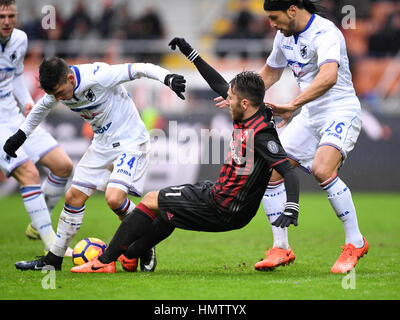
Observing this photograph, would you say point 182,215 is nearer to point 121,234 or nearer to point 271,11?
point 121,234

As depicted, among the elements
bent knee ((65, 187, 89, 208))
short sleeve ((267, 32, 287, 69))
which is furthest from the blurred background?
bent knee ((65, 187, 89, 208))

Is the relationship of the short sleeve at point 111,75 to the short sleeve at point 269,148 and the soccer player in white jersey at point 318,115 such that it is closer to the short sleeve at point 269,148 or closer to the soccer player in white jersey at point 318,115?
the soccer player in white jersey at point 318,115

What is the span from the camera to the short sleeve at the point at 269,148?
5.46 metres

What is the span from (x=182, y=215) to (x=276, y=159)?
3.13 feet

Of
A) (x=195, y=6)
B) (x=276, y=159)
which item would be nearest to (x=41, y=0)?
(x=195, y=6)

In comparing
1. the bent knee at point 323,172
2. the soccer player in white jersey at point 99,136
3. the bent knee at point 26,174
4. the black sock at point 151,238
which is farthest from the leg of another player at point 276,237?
the bent knee at point 26,174

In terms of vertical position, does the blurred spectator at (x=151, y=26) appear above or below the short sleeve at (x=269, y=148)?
above

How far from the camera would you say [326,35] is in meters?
6.39

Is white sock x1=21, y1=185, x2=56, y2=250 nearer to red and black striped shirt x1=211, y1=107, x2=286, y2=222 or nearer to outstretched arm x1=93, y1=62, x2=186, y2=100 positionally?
outstretched arm x1=93, y1=62, x2=186, y2=100

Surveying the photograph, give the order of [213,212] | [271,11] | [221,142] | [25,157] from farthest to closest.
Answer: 1. [221,142]
2. [25,157]
3. [271,11]
4. [213,212]

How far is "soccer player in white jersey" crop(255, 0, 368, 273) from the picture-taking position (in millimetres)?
6250

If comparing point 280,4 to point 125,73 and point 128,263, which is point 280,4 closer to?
point 125,73

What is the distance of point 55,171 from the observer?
7973mm

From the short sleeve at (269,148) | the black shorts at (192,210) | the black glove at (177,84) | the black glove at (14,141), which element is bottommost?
the black shorts at (192,210)
